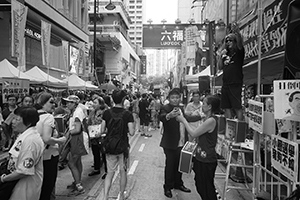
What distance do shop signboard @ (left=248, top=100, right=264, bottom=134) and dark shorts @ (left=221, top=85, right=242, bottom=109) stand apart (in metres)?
0.55

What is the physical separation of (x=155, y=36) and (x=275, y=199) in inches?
625

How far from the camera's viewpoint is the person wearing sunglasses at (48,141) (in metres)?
3.77

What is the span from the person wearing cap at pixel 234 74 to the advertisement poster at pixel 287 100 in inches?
72.1

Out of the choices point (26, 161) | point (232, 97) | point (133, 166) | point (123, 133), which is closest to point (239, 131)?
point (232, 97)

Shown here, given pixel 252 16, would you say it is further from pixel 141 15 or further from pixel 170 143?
pixel 141 15

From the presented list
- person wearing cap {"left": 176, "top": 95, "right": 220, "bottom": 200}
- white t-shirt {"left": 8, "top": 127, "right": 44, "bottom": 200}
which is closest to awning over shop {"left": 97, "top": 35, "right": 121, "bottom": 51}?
person wearing cap {"left": 176, "top": 95, "right": 220, "bottom": 200}

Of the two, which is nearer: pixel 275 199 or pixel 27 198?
pixel 27 198

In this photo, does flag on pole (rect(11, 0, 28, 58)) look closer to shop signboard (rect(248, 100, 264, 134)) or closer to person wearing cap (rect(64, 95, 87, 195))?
person wearing cap (rect(64, 95, 87, 195))

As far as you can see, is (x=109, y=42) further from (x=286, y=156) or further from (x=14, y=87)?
(x=286, y=156)

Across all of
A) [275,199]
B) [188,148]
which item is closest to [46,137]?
[188,148]

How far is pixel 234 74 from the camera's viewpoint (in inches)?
189

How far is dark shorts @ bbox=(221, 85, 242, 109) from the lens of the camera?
4.73m

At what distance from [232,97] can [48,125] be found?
3.13 metres

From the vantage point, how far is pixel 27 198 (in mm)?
2955
